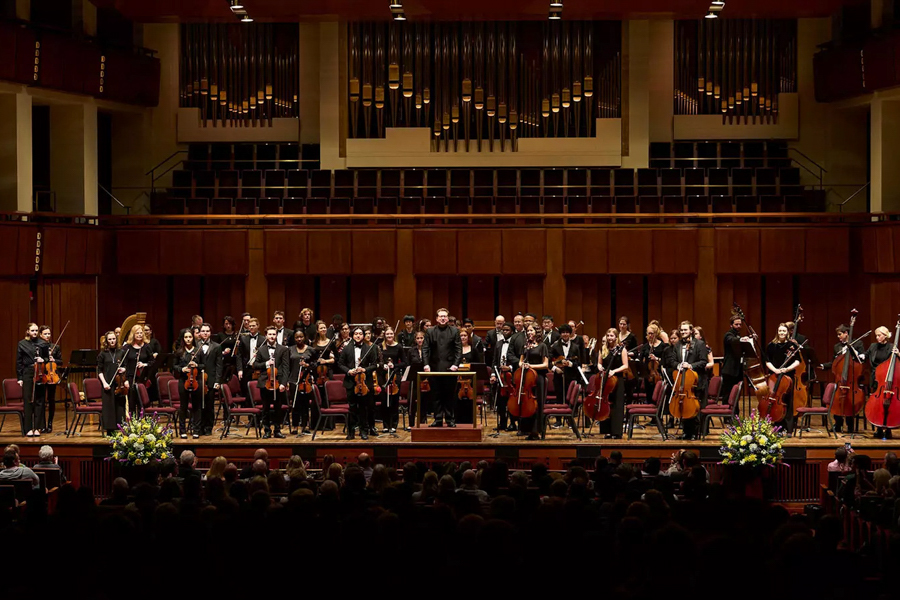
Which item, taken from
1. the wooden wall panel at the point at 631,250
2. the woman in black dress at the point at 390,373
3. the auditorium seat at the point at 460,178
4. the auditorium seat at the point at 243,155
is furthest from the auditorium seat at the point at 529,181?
the woman in black dress at the point at 390,373

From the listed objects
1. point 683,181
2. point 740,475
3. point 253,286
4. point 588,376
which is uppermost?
point 683,181

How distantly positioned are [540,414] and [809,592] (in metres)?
6.48

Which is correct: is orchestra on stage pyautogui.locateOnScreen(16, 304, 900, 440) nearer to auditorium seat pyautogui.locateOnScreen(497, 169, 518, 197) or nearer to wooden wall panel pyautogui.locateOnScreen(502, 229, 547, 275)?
wooden wall panel pyautogui.locateOnScreen(502, 229, 547, 275)

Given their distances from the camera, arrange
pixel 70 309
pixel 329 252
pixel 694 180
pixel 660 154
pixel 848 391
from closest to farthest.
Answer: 1. pixel 848 391
2. pixel 70 309
3. pixel 329 252
4. pixel 694 180
5. pixel 660 154

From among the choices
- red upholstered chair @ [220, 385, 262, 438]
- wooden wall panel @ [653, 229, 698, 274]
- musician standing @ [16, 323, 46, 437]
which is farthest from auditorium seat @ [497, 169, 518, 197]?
musician standing @ [16, 323, 46, 437]

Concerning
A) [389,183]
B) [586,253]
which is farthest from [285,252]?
[586,253]

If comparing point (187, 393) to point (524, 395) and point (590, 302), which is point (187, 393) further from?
point (590, 302)

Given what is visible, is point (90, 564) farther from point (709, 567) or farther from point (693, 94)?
point (693, 94)

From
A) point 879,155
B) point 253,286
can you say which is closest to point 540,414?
point 253,286

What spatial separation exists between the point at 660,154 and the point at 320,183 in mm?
5681

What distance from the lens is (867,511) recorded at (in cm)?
750

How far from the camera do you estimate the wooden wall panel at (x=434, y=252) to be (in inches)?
620

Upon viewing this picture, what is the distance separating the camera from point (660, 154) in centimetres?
1712

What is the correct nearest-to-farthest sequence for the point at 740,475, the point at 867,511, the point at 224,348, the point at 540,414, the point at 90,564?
the point at 90,564 → the point at 867,511 → the point at 740,475 → the point at 540,414 → the point at 224,348
